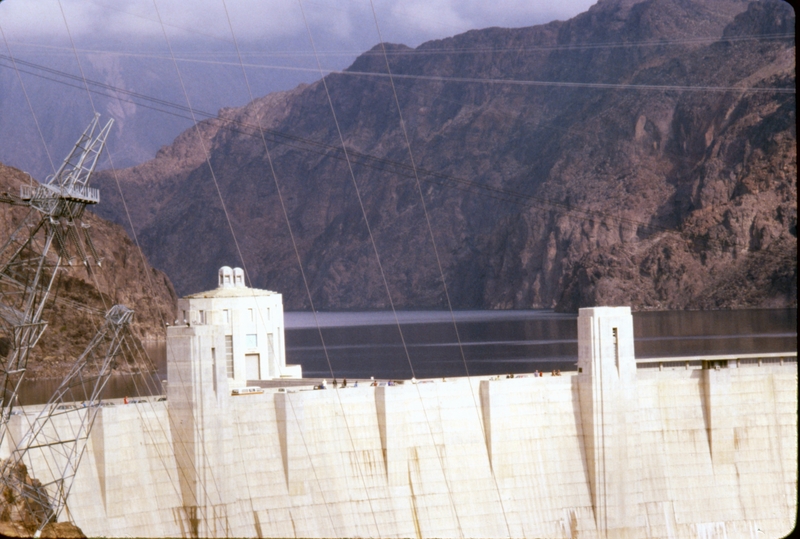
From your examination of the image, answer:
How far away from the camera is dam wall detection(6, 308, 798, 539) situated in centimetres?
4109

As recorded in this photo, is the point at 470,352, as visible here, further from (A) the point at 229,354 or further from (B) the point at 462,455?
(B) the point at 462,455

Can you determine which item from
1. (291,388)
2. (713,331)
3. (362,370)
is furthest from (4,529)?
(713,331)

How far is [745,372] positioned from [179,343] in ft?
76.8

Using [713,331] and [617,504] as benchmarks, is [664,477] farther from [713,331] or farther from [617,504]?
[713,331]

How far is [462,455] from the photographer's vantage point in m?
47.8

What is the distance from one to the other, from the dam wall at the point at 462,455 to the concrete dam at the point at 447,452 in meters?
0.05

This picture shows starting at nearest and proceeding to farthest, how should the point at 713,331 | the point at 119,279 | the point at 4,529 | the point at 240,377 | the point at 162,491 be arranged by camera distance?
the point at 4,529
the point at 162,491
the point at 240,377
the point at 713,331
the point at 119,279

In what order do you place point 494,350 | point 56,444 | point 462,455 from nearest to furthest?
point 56,444 < point 462,455 < point 494,350

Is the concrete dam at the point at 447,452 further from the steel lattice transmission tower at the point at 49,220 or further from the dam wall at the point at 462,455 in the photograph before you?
the steel lattice transmission tower at the point at 49,220

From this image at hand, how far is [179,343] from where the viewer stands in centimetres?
4172

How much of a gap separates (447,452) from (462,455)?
636mm

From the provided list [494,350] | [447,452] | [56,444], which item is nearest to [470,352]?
[494,350]

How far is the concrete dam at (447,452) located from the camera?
41.1 m

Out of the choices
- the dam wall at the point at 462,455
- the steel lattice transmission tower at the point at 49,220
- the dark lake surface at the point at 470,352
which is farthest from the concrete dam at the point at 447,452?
the dark lake surface at the point at 470,352
